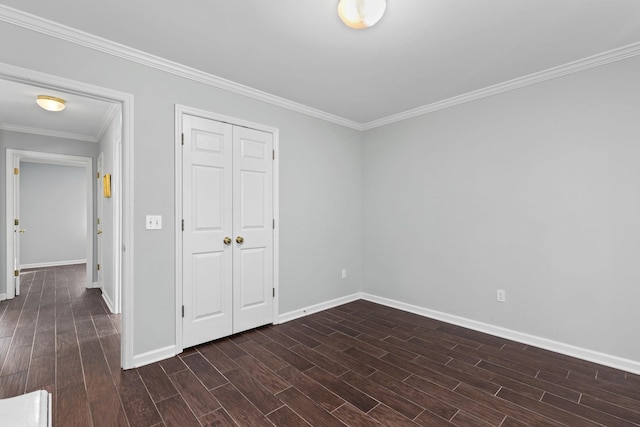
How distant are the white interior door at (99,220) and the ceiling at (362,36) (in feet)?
10.7

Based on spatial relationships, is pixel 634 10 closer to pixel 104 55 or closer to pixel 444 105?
pixel 444 105

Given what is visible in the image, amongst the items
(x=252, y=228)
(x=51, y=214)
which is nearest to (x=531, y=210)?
(x=252, y=228)

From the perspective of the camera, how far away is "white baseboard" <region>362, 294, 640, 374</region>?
2424 millimetres

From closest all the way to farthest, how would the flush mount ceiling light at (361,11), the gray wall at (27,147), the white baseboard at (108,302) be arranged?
the flush mount ceiling light at (361,11) < the white baseboard at (108,302) < the gray wall at (27,147)

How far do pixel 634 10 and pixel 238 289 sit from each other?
371 cm

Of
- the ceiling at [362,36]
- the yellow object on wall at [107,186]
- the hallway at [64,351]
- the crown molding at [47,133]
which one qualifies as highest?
the ceiling at [362,36]

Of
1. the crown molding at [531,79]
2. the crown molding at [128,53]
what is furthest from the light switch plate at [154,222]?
the crown molding at [531,79]

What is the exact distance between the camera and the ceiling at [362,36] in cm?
191

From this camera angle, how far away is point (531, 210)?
2875mm

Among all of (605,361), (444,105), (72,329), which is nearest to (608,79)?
(444,105)

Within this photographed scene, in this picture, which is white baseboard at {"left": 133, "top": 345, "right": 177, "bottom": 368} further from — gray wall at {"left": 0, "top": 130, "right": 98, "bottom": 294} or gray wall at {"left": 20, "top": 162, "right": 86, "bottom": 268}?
gray wall at {"left": 20, "top": 162, "right": 86, "bottom": 268}

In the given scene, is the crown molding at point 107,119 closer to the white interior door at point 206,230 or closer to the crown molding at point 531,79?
the white interior door at point 206,230

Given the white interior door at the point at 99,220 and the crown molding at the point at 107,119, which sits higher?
the crown molding at the point at 107,119

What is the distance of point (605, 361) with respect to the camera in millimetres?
2486
